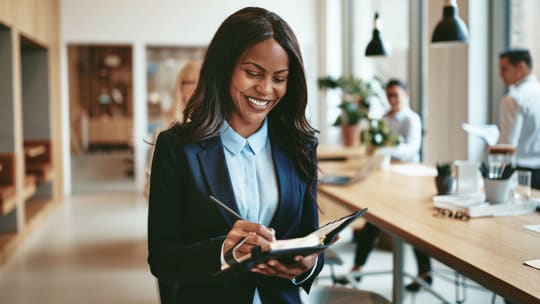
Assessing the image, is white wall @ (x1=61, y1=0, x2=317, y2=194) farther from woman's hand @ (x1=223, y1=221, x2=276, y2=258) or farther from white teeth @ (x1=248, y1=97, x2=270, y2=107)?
woman's hand @ (x1=223, y1=221, x2=276, y2=258)

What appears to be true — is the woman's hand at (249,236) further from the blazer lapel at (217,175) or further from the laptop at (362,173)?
the laptop at (362,173)

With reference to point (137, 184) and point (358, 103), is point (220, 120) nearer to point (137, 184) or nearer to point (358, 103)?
point (358, 103)

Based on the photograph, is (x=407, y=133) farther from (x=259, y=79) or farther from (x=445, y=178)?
(x=259, y=79)

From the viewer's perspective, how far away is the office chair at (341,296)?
2088 millimetres

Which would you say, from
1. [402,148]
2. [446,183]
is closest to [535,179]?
[402,148]

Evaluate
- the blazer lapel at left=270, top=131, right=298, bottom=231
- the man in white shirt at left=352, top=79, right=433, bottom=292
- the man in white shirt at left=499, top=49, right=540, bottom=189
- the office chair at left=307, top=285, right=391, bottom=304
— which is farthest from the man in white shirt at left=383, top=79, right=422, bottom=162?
the blazer lapel at left=270, top=131, right=298, bottom=231

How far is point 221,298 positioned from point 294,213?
0.31 meters

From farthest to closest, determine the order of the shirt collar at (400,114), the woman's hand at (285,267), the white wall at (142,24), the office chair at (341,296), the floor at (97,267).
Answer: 1. the white wall at (142,24)
2. the shirt collar at (400,114)
3. the floor at (97,267)
4. the office chair at (341,296)
5. the woman's hand at (285,267)

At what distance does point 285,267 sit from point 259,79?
495mm

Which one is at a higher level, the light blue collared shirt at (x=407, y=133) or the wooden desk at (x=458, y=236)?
the light blue collared shirt at (x=407, y=133)

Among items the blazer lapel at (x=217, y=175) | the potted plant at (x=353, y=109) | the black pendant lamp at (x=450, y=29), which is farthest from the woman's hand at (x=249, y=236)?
the potted plant at (x=353, y=109)

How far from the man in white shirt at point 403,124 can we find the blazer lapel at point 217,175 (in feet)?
10.8

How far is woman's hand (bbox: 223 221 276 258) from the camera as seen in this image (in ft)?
4.30

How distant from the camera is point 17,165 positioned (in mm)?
5570
